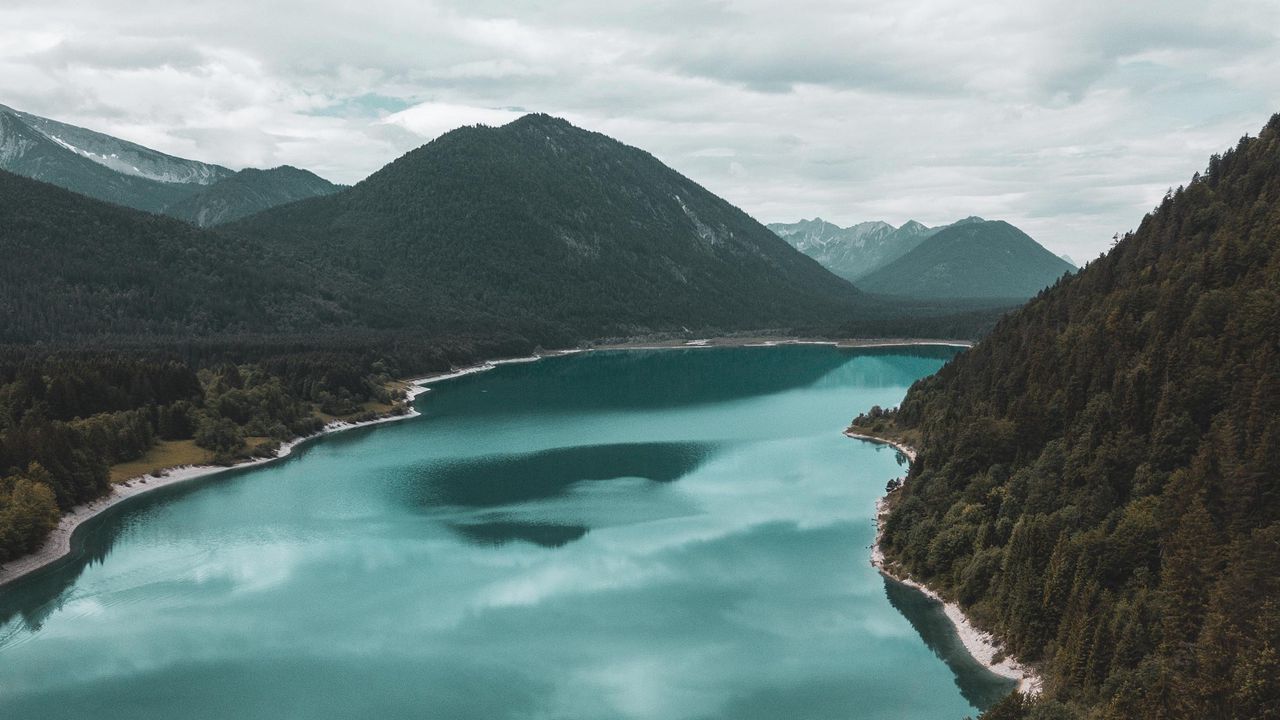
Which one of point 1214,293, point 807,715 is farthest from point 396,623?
point 1214,293

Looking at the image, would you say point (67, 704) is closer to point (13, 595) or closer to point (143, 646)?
point (143, 646)

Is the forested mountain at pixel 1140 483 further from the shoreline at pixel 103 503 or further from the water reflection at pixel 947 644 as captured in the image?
the shoreline at pixel 103 503

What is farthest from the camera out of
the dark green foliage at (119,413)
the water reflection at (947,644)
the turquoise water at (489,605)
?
the dark green foliage at (119,413)

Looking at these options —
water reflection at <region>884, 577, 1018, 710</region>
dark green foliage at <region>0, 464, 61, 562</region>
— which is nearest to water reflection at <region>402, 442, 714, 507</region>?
dark green foliage at <region>0, 464, 61, 562</region>

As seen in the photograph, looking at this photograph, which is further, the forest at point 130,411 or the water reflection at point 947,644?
the forest at point 130,411

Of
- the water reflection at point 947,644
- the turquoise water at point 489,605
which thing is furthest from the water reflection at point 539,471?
the water reflection at point 947,644

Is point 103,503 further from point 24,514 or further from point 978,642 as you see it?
point 978,642
